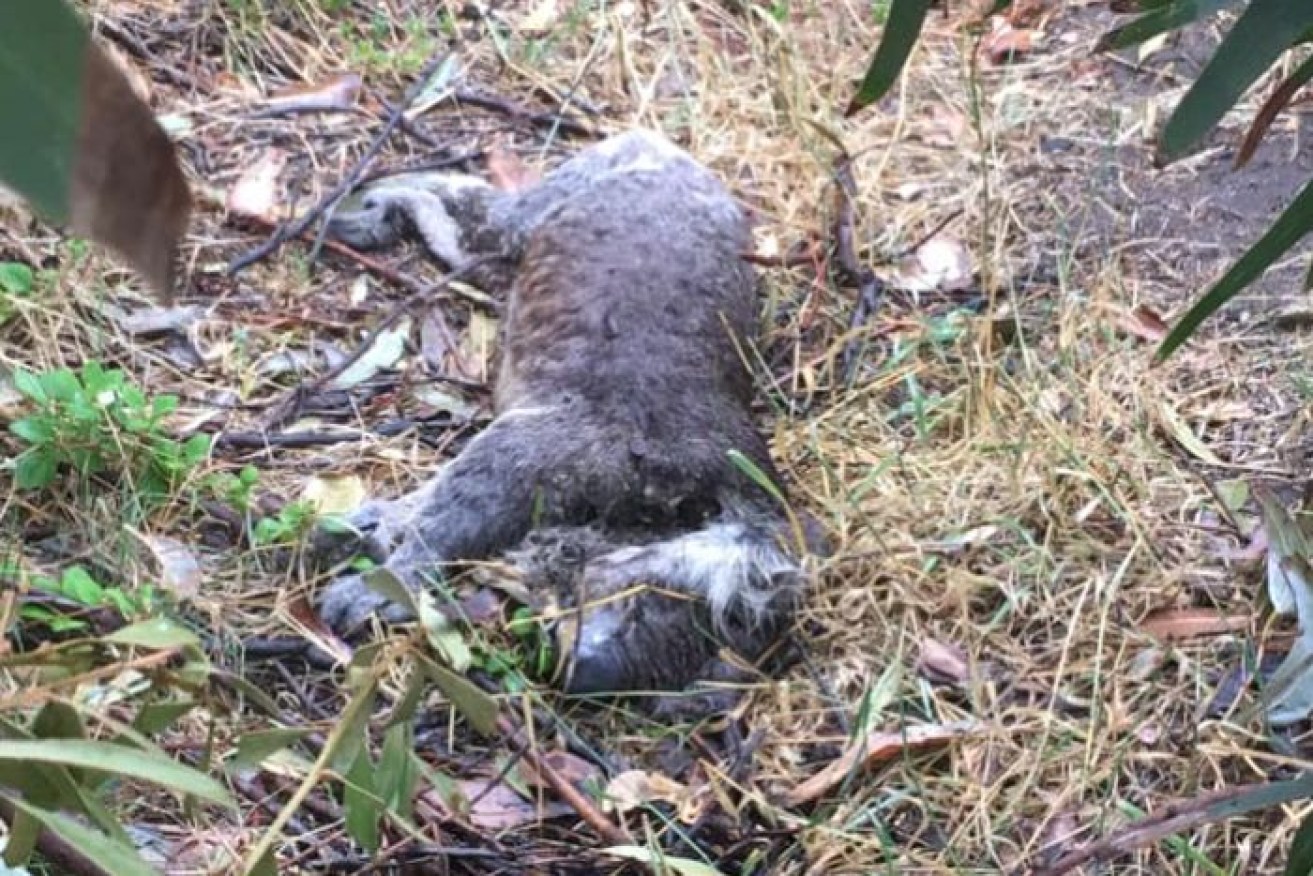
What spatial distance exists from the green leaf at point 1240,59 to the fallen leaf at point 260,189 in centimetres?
278

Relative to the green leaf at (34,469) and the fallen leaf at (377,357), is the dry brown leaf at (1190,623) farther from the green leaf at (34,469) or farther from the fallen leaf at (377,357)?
the green leaf at (34,469)

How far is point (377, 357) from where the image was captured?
374cm

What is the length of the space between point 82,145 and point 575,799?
78.2 inches

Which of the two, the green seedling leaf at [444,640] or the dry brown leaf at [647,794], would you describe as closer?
the green seedling leaf at [444,640]

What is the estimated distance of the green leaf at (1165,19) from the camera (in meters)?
1.75

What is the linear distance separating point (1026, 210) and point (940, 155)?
0.34 m

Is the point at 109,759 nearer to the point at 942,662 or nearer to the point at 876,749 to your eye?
the point at 876,749

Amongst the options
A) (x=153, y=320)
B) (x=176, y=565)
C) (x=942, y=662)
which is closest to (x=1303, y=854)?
(x=942, y=662)

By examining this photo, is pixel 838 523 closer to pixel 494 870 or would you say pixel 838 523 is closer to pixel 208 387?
pixel 494 870

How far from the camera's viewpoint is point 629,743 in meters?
2.86

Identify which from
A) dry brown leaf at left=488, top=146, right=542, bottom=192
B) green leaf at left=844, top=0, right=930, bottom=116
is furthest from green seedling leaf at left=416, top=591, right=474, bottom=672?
dry brown leaf at left=488, top=146, right=542, bottom=192

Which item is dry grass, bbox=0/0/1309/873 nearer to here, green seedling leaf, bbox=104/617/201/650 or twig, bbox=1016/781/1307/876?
twig, bbox=1016/781/1307/876

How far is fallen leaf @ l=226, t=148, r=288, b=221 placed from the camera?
409cm

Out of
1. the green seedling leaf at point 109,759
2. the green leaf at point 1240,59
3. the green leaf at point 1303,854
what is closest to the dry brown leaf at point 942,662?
the green leaf at point 1303,854
